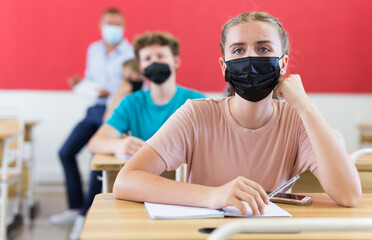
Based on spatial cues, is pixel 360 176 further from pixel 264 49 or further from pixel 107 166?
pixel 107 166

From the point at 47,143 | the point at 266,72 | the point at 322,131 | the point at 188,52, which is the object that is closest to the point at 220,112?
the point at 266,72

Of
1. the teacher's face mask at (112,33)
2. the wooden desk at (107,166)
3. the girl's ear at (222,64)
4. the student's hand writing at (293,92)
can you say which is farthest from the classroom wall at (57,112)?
the student's hand writing at (293,92)

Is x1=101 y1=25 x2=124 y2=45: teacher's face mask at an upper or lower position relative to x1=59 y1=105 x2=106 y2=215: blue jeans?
upper

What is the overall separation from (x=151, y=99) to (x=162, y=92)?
0.23ft

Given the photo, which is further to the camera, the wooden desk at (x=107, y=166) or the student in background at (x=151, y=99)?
the student in background at (x=151, y=99)

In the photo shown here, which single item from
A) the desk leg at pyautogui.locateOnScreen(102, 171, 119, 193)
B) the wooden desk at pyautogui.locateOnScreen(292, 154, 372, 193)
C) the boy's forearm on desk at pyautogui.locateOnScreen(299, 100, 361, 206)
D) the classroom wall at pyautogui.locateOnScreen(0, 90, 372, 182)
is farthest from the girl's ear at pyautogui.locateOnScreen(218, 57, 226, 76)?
the classroom wall at pyautogui.locateOnScreen(0, 90, 372, 182)

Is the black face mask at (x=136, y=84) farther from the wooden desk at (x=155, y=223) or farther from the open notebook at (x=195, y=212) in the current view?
the open notebook at (x=195, y=212)

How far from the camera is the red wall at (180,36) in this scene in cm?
511

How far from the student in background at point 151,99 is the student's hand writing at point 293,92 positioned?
112 cm

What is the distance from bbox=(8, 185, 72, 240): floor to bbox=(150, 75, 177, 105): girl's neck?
143 centimetres

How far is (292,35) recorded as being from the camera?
1729mm

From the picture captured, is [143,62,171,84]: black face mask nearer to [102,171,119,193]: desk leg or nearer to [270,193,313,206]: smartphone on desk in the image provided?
[102,171,119,193]: desk leg

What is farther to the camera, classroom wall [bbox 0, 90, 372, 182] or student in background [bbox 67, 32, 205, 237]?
classroom wall [bbox 0, 90, 372, 182]

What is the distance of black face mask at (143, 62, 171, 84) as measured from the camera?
257 cm
